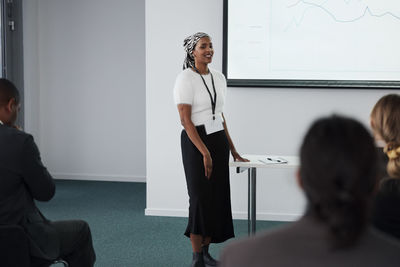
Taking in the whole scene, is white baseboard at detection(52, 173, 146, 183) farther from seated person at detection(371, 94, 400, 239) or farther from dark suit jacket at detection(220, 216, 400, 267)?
dark suit jacket at detection(220, 216, 400, 267)

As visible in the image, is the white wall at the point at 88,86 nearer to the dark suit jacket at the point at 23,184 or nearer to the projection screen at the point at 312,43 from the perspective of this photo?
the projection screen at the point at 312,43

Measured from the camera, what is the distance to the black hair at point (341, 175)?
97 cm

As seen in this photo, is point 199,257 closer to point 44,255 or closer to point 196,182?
point 196,182

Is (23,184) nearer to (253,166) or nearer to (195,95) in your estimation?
(195,95)

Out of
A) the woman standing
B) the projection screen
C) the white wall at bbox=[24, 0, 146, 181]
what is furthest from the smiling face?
the white wall at bbox=[24, 0, 146, 181]

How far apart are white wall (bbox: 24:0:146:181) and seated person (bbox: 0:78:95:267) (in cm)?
424

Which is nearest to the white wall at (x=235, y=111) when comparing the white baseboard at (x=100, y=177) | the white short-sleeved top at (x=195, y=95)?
the white short-sleeved top at (x=195, y=95)

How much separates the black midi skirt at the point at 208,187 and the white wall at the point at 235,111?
54.4 inches

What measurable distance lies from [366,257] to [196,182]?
244 centimetres

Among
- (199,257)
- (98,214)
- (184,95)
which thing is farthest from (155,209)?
(184,95)

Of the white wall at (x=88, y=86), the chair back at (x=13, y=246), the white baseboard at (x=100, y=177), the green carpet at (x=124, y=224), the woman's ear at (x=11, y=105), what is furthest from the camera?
the white baseboard at (x=100, y=177)

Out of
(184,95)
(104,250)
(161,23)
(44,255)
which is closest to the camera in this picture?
(44,255)

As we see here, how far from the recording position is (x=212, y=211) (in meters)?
3.49

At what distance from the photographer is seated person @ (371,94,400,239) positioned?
6.05ft
